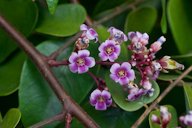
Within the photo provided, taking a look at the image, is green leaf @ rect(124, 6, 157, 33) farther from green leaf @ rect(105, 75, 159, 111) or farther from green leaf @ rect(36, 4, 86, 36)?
green leaf @ rect(105, 75, 159, 111)

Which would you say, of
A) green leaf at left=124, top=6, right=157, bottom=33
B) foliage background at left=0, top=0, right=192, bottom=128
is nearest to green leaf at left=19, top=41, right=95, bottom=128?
foliage background at left=0, top=0, right=192, bottom=128

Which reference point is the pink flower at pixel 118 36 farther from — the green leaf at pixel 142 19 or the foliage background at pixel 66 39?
the green leaf at pixel 142 19

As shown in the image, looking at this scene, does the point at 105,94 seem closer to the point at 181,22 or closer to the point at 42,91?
the point at 42,91

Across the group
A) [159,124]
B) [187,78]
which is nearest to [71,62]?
[159,124]

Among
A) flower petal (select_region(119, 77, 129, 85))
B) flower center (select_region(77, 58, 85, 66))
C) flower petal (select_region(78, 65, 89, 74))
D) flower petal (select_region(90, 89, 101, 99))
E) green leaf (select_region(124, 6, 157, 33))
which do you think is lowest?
green leaf (select_region(124, 6, 157, 33))

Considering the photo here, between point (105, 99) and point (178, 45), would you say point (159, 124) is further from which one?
point (178, 45)

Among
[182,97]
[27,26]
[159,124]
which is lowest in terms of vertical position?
[182,97]
